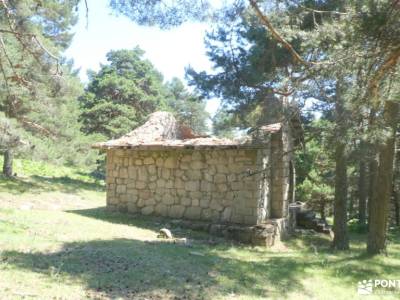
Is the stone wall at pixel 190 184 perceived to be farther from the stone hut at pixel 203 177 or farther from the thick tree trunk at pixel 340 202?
the thick tree trunk at pixel 340 202

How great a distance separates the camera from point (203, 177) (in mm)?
12000

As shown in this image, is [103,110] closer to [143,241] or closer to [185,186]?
[185,186]

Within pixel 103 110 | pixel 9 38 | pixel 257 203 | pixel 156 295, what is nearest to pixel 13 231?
pixel 156 295

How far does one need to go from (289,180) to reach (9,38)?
10613 mm

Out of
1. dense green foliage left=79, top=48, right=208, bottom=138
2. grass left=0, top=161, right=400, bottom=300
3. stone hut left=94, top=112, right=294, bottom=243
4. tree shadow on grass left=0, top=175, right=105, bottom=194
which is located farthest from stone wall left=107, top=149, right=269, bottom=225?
dense green foliage left=79, top=48, right=208, bottom=138

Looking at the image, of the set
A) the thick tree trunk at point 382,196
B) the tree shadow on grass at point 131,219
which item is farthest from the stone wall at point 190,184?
the thick tree trunk at point 382,196

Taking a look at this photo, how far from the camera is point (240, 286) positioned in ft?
20.8
